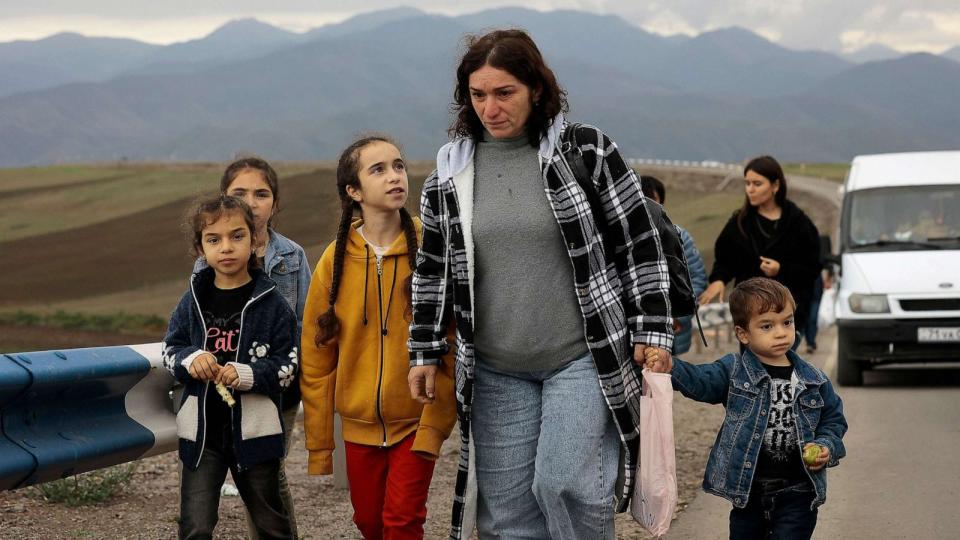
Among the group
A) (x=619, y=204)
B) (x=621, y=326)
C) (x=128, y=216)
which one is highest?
(x=619, y=204)

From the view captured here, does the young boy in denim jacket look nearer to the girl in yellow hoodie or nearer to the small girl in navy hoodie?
the girl in yellow hoodie

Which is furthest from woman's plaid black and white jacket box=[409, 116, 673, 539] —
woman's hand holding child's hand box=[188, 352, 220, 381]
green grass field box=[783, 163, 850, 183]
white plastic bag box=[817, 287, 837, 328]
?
green grass field box=[783, 163, 850, 183]

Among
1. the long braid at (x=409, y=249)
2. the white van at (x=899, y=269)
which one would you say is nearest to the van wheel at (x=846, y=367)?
the white van at (x=899, y=269)

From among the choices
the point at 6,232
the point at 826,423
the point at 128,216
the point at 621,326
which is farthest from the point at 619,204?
the point at 128,216

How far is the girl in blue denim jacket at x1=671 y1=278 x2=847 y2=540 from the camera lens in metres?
5.12

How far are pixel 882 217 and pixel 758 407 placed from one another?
10.3 m

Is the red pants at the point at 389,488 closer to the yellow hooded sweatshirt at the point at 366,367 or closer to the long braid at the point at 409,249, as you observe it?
the yellow hooded sweatshirt at the point at 366,367

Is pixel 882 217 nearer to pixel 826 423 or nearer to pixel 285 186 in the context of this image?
pixel 826 423

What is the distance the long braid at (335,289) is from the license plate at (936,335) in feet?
32.3

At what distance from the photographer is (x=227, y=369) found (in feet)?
16.6

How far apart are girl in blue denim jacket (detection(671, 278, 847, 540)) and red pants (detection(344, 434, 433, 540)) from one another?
0.99m

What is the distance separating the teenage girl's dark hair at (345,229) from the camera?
5.23 m

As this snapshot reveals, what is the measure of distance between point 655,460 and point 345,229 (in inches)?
57.9

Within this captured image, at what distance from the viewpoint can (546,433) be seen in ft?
15.5
